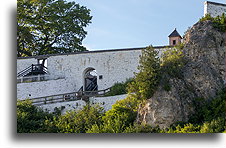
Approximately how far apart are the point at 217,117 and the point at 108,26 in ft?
10.1

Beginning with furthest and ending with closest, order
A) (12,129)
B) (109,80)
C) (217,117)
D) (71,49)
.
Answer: (71,49) → (109,80) → (217,117) → (12,129)

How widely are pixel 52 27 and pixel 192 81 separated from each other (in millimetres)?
5660

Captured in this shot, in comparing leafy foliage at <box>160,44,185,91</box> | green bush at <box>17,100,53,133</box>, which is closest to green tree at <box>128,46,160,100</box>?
leafy foliage at <box>160,44,185,91</box>

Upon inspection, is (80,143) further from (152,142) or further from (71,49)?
(71,49)

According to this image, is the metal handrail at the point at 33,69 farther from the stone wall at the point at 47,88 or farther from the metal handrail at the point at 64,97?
the metal handrail at the point at 64,97

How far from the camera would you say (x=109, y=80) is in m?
11.8

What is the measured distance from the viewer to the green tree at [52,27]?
38.8 feet

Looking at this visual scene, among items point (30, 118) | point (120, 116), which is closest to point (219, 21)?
point (120, 116)

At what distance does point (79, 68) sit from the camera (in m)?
12.3

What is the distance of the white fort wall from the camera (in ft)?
37.7

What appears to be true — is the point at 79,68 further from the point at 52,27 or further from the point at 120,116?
the point at 120,116

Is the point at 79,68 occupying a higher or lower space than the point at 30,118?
higher

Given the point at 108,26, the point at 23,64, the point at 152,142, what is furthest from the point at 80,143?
the point at 23,64

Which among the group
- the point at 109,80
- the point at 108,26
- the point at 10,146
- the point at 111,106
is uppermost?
the point at 108,26
